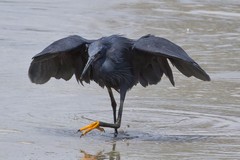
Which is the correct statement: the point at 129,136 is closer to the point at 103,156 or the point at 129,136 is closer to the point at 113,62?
the point at 113,62

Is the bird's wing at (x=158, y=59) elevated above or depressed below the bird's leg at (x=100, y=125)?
above

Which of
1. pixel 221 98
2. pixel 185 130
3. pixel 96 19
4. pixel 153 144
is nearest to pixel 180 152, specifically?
pixel 153 144

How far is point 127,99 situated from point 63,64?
1.13 m

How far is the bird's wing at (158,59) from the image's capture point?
7.99m

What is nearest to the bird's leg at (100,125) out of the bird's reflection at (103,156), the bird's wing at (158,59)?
the bird's wing at (158,59)

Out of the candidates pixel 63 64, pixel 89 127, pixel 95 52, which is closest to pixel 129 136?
pixel 89 127

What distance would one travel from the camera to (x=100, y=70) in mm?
8281

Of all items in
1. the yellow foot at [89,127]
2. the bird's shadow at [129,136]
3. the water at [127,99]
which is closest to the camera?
the water at [127,99]

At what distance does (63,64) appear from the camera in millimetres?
8828

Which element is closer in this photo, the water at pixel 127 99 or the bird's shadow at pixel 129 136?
the water at pixel 127 99

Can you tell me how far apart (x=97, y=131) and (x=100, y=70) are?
0.65 meters

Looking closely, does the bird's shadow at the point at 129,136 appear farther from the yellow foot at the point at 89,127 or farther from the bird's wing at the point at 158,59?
the bird's wing at the point at 158,59

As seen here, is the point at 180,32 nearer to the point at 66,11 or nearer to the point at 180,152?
the point at 66,11

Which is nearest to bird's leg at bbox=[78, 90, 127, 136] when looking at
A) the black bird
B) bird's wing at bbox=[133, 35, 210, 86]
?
the black bird
